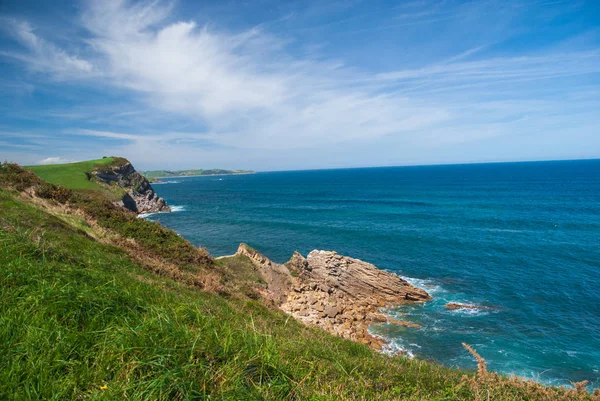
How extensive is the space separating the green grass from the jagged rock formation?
45.5m

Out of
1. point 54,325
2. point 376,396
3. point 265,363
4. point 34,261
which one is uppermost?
point 34,261

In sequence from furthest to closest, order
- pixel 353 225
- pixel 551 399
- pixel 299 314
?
pixel 353 225
pixel 299 314
pixel 551 399

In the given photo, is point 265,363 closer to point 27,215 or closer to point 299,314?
point 27,215

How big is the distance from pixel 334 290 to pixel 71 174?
63.8m

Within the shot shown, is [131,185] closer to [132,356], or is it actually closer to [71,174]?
[71,174]

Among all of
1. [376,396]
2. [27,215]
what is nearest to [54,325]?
[376,396]

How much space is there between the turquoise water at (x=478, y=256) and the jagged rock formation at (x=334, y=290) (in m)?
2.54

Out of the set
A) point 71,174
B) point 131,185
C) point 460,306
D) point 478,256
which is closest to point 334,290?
point 460,306

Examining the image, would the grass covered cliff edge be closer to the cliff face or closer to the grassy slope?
the grassy slope

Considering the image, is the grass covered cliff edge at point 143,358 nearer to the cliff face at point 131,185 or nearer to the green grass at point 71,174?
the green grass at point 71,174

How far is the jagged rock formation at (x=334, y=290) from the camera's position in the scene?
2786 centimetres

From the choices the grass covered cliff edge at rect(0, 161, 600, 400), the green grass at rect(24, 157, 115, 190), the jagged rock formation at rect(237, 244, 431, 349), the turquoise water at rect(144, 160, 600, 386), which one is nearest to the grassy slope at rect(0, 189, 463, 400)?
the grass covered cliff edge at rect(0, 161, 600, 400)

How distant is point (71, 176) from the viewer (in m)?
62.3

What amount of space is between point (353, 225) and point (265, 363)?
58.8 meters
